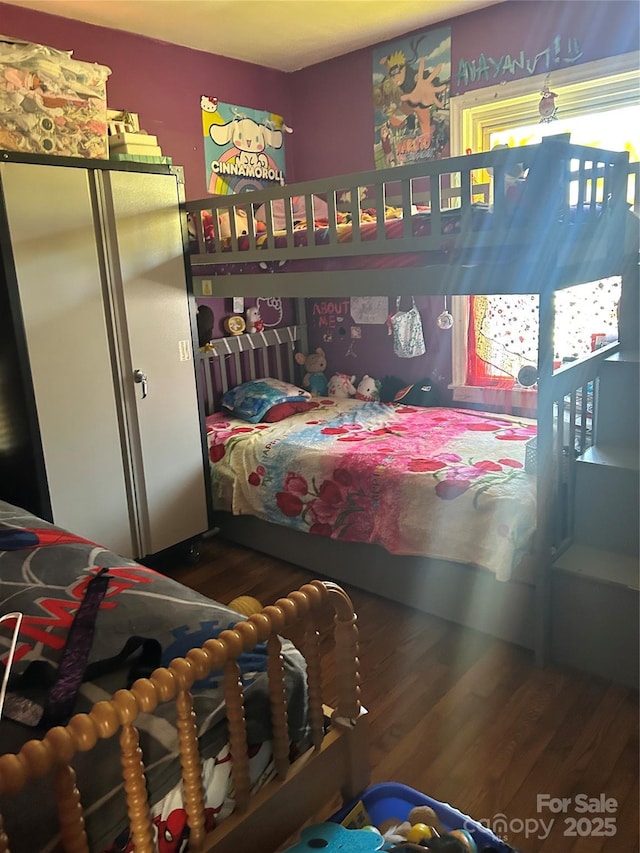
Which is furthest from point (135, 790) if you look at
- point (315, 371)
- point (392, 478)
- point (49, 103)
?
point (315, 371)

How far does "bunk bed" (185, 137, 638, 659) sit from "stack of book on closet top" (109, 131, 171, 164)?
0.92 ft

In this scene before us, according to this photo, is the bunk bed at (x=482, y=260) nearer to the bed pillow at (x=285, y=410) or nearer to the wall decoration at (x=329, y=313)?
the bed pillow at (x=285, y=410)

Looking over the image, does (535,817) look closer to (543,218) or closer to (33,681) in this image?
(33,681)

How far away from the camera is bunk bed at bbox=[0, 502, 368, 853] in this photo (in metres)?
0.99

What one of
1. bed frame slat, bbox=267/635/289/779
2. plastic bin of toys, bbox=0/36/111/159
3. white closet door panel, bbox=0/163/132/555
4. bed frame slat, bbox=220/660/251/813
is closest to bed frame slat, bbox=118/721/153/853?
bed frame slat, bbox=220/660/251/813

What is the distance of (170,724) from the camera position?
121 cm

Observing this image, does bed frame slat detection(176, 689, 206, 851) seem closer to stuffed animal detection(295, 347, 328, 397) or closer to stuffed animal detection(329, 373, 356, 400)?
stuffed animal detection(329, 373, 356, 400)

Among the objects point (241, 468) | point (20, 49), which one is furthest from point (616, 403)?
point (20, 49)

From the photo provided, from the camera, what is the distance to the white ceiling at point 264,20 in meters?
3.02

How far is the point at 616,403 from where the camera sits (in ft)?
8.45

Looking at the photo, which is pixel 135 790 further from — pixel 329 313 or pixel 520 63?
pixel 329 313

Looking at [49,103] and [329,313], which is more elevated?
[49,103]

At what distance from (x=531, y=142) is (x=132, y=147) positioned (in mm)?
1979

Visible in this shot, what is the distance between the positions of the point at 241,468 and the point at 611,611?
178 centimetres
